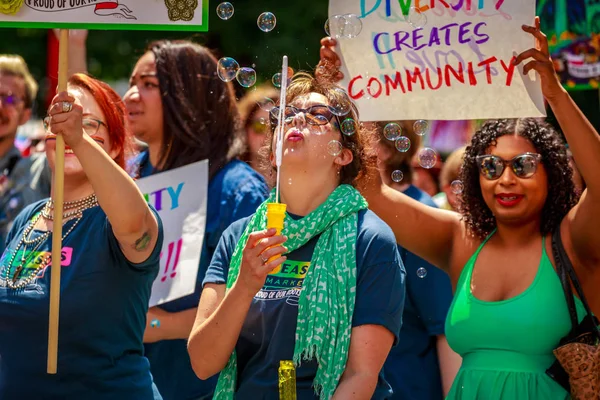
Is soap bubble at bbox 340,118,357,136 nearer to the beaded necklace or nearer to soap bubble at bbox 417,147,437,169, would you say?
A: soap bubble at bbox 417,147,437,169

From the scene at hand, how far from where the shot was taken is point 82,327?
339 cm

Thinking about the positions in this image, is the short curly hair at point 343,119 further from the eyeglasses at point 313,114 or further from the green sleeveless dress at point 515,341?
the green sleeveless dress at point 515,341

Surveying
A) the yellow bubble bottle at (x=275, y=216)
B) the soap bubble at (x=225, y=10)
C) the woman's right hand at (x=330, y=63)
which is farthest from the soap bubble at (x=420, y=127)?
the yellow bubble bottle at (x=275, y=216)

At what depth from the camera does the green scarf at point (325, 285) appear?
3.15 metres

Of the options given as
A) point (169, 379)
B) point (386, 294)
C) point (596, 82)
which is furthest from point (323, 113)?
point (596, 82)

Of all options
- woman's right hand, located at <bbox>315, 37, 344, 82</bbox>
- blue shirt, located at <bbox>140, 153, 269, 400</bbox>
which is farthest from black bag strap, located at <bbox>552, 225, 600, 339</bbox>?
blue shirt, located at <bbox>140, 153, 269, 400</bbox>

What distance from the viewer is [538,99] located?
3645mm

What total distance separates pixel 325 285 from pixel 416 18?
1.08m

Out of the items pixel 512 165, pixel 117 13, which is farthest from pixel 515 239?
pixel 117 13

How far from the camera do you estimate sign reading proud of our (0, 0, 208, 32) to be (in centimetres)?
343

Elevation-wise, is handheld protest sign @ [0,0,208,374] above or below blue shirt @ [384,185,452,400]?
above

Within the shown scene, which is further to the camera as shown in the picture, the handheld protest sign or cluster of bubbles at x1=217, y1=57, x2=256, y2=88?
cluster of bubbles at x1=217, y1=57, x2=256, y2=88

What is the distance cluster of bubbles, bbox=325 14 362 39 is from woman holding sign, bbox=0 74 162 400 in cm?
88

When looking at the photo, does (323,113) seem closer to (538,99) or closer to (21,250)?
(538,99)
